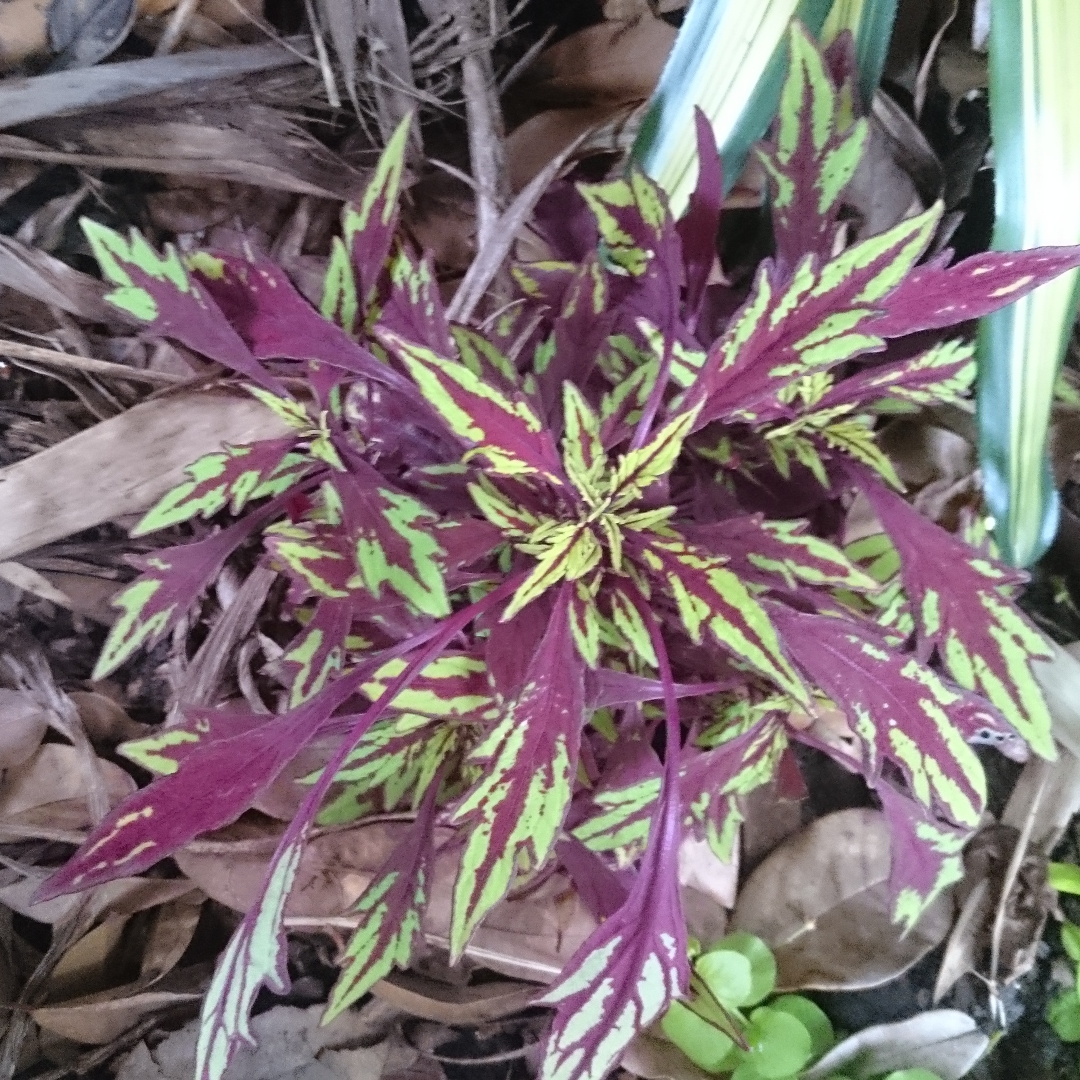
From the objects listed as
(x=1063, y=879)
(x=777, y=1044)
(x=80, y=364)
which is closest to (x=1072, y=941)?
(x=1063, y=879)

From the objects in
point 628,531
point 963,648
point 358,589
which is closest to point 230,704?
point 358,589

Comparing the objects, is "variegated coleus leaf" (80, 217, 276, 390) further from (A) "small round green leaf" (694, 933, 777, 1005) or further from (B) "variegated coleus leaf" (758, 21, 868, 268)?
(A) "small round green leaf" (694, 933, 777, 1005)

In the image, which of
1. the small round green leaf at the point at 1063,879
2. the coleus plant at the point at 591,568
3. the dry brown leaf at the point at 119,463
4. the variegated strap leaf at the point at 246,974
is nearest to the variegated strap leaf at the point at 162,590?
the coleus plant at the point at 591,568

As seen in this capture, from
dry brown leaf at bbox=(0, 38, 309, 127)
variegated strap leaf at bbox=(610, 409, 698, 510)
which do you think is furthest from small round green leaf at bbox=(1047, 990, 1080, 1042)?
dry brown leaf at bbox=(0, 38, 309, 127)

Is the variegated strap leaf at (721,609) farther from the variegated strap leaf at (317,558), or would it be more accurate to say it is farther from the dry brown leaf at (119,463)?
the dry brown leaf at (119,463)

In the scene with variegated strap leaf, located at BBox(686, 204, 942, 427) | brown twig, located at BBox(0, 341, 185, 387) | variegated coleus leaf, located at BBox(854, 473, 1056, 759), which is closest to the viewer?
variegated strap leaf, located at BBox(686, 204, 942, 427)

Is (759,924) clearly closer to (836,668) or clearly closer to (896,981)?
(896,981)

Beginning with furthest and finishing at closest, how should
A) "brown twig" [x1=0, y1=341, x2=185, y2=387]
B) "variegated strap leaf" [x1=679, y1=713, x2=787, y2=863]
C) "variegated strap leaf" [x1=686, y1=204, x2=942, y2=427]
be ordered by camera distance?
1. "brown twig" [x1=0, y1=341, x2=185, y2=387]
2. "variegated strap leaf" [x1=679, y1=713, x2=787, y2=863]
3. "variegated strap leaf" [x1=686, y1=204, x2=942, y2=427]
